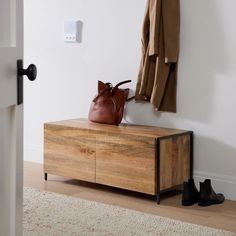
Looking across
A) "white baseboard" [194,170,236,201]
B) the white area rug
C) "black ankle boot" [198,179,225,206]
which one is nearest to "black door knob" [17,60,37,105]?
the white area rug

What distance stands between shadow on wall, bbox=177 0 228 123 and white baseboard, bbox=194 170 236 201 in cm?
35

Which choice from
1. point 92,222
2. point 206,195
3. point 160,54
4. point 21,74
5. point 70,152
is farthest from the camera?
point 70,152

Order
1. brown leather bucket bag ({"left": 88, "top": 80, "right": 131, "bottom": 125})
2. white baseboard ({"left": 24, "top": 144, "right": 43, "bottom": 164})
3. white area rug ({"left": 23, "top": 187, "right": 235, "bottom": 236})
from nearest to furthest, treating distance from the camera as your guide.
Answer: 1. white area rug ({"left": 23, "top": 187, "right": 235, "bottom": 236})
2. brown leather bucket bag ({"left": 88, "top": 80, "right": 131, "bottom": 125})
3. white baseboard ({"left": 24, "top": 144, "right": 43, "bottom": 164})

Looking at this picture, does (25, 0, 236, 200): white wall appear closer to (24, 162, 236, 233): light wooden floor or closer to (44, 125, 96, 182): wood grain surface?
(24, 162, 236, 233): light wooden floor

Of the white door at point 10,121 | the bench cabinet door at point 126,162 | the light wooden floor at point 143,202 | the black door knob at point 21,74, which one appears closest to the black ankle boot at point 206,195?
the light wooden floor at point 143,202

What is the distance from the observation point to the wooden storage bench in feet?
10.5

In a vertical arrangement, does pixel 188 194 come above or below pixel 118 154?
below

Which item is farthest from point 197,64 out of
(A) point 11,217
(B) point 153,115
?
(A) point 11,217

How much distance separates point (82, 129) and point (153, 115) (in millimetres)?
516

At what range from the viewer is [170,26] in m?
3.37

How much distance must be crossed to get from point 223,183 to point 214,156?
0.59 ft

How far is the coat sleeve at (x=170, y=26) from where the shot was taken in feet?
11.1

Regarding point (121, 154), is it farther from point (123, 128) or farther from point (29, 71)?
point (29, 71)

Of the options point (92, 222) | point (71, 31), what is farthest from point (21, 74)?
point (71, 31)
